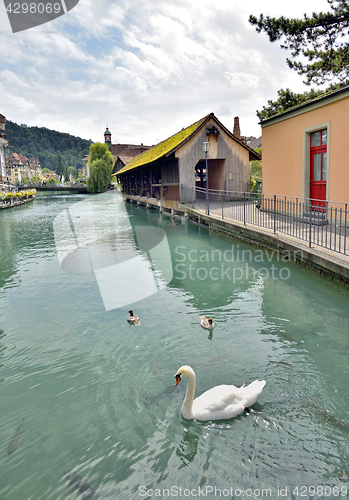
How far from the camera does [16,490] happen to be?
3.14 meters

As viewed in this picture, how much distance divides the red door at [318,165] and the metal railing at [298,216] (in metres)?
0.31

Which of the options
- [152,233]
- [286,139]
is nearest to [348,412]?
[286,139]

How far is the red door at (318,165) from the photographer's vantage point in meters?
11.8

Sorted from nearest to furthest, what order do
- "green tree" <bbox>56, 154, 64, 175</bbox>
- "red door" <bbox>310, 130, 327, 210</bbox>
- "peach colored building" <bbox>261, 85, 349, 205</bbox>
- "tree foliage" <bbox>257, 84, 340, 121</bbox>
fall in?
"peach colored building" <bbox>261, 85, 349, 205</bbox> < "red door" <bbox>310, 130, 327, 210</bbox> < "tree foliage" <bbox>257, 84, 340, 121</bbox> < "green tree" <bbox>56, 154, 64, 175</bbox>

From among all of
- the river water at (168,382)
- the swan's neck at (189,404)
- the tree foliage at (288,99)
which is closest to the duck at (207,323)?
the river water at (168,382)

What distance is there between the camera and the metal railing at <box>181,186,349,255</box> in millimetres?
8562

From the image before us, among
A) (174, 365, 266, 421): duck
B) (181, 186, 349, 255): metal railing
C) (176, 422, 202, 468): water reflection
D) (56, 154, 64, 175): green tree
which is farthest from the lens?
(56, 154, 64, 175): green tree

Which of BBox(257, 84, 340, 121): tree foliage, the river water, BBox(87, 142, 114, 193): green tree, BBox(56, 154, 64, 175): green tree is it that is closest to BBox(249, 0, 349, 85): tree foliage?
BBox(257, 84, 340, 121): tree foliage

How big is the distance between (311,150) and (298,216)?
94.6 inches

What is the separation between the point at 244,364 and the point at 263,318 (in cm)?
174

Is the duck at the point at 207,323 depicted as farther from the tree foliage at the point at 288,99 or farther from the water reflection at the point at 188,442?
the tree foliage at the point at 288,99

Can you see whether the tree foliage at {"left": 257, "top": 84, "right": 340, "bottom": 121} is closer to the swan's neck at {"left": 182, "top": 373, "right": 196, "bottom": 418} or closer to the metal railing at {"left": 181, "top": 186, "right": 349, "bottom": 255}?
the metal railing at {"left": 181, "top": 186, "right": 349, "bottom": 255}

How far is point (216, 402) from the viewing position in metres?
3.80

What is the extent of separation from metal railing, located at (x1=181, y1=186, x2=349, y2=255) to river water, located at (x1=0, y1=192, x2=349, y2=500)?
106cm
